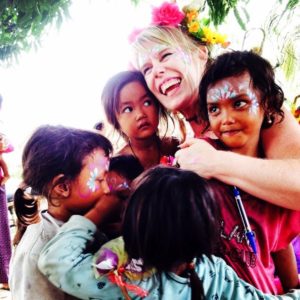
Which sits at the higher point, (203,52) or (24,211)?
(203,52)

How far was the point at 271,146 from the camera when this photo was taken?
2.44 feet

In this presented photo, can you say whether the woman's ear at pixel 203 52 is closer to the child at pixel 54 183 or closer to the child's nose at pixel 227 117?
the child's nose at pixel 227 117

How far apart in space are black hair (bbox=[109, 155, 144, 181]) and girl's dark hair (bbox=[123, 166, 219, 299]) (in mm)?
204

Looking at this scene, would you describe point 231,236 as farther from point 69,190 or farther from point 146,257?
point 69,190

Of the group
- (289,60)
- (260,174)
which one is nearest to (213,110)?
(260,174)

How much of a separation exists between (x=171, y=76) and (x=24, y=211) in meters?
0.49

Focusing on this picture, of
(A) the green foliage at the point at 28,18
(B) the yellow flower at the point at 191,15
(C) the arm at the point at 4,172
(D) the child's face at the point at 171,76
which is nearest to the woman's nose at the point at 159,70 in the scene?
(D) the child's face at the point at 171,76

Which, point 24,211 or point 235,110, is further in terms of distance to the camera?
point 24,211

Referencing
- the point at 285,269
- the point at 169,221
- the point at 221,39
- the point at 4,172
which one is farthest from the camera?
the point at 4,172

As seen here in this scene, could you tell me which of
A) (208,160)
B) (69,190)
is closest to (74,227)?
(69,190)

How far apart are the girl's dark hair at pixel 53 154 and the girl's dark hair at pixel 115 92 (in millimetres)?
136

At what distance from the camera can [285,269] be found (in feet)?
2.57

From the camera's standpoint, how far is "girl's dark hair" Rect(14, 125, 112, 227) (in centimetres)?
68

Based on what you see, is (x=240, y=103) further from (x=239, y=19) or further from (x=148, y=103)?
(x=239, y=19)
